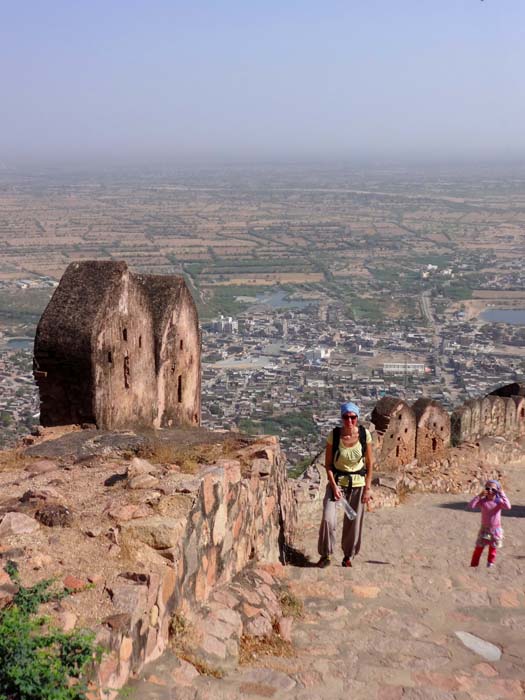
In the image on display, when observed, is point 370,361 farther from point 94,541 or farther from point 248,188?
point 248,188

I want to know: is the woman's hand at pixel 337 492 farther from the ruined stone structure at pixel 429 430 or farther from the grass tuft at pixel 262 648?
the ruined stone structure at pixel 429 430

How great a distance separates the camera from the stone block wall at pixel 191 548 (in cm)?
455

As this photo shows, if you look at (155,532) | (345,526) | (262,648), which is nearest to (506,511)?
(345,526)

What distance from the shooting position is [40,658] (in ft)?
13.3

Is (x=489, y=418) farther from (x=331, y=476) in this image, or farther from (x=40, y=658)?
(x=40, y=658)

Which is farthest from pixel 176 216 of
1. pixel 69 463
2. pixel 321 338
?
pixel 69 463

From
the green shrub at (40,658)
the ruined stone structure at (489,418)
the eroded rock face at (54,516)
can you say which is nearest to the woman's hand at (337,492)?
the eroded rock face at (54,516)

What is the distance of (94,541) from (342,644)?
175cm

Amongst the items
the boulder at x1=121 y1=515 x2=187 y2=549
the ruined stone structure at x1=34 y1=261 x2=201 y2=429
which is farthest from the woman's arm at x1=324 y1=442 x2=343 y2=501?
the ruined stone structure at x1=34 y1=261 x2=201 y2=429

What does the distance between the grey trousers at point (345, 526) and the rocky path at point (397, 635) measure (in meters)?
0.18

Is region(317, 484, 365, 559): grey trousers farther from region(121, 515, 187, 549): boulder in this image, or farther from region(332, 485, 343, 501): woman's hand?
region(121, 515, 187, 549): boulder

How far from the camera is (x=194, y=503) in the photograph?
588 cm

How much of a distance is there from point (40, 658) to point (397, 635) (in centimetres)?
273

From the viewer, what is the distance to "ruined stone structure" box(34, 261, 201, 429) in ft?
28.7
